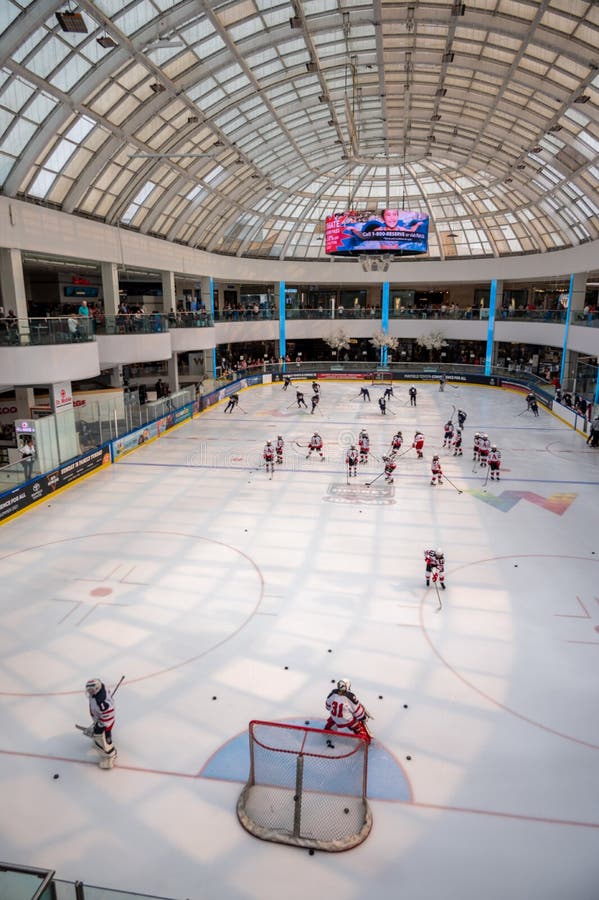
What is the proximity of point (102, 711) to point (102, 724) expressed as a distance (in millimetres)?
167

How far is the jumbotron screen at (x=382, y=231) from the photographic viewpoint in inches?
1032

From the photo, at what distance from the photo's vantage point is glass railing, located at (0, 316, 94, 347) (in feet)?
59.2

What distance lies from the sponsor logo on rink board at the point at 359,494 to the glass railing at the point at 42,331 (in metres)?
10.2

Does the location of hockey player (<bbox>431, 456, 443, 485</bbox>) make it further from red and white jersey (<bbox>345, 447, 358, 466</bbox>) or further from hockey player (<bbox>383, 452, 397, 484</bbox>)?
red and white jersey (<bbox>345, 447, 358, 466</bbox>)

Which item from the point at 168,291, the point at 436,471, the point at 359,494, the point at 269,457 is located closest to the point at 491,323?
the point at 168,291

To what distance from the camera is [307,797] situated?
6.74 m

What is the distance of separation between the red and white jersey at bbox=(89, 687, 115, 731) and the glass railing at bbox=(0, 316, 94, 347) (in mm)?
13856

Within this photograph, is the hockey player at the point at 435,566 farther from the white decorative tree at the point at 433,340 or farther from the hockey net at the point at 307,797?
the white decorative tree at the point at 433,340

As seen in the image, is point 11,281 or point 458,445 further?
point 458,445

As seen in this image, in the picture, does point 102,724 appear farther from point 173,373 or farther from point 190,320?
point 173,373

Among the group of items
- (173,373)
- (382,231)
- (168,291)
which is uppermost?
(382,231)

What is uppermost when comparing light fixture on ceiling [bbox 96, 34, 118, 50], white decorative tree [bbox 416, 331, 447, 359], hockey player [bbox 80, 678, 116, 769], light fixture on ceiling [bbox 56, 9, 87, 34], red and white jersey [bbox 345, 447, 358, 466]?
light fixture on ceiling [bbox 96, 34, 118, 50]

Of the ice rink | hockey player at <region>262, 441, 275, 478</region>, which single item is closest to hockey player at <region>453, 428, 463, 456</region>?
the ice rink

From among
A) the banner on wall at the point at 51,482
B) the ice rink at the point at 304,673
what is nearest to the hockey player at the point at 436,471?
the ice rink at the point at 304,673
